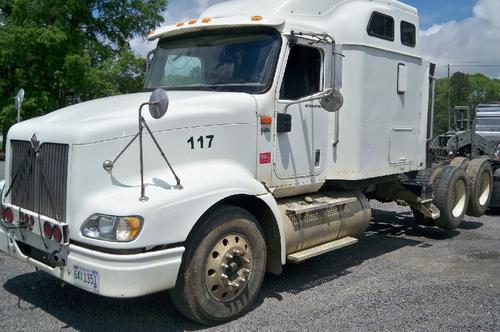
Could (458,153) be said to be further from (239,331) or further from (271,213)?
(239,331)

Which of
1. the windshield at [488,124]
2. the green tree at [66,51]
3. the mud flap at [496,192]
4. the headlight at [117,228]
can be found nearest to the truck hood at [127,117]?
the headlight at [117,228]

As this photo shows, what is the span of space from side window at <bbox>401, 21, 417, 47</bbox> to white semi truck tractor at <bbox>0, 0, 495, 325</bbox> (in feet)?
0.10

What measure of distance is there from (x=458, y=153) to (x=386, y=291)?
6160 mm

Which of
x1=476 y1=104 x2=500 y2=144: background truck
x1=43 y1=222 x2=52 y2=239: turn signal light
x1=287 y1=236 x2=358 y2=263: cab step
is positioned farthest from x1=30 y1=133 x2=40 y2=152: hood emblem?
x1=476 y1=104 x2=500 y2=144: background truck

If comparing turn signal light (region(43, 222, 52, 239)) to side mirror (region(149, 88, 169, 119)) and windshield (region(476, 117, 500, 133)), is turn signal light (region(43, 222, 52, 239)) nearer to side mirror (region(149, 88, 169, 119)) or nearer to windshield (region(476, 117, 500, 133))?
side mirror (region(149, 88, 169, 119))

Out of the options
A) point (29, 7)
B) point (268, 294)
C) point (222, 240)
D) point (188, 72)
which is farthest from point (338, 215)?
point (29, 7)

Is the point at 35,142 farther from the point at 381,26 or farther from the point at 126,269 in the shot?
the point at 381,26

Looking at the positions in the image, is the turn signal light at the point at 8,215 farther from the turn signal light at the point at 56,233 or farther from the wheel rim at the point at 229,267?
the wheel rim at the point at 229,267

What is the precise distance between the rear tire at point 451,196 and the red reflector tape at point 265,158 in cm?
404

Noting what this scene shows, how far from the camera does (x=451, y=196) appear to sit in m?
8.63

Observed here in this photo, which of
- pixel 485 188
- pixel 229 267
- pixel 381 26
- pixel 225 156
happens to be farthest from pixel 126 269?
pixel 485 188

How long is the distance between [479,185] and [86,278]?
24.9 ft

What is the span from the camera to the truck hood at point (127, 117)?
438 cm

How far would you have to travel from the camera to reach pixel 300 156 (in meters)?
5.91
